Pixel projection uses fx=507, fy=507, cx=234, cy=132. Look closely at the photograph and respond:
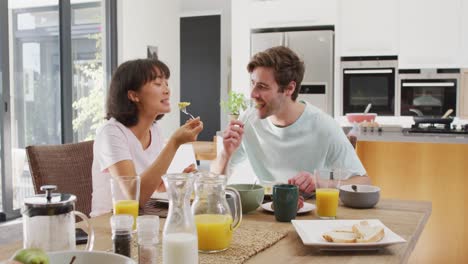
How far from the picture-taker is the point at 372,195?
1.69 metres

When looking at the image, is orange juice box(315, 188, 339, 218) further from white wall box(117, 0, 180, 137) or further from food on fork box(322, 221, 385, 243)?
white wall box(117, 0, 180, 137)

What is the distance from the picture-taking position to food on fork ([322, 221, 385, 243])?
4.07ft

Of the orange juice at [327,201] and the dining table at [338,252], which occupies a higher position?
the orange juice at [327,201]

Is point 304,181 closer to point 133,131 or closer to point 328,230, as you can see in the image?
point 328,230

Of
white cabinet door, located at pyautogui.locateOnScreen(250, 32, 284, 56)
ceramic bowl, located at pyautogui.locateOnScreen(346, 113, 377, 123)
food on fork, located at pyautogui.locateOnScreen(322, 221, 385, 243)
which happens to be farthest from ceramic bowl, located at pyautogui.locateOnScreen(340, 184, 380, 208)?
white cabinet door, located at pyautogui.locateOnScreen(250, 32, 284, 56)

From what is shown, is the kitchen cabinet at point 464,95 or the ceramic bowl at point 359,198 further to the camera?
the kitchen cabinet at point 464,95

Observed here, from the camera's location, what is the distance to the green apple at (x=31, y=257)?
0.79 meters

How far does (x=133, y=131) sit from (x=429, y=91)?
368cm

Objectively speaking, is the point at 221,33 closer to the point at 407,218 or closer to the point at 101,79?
the point at 101,79

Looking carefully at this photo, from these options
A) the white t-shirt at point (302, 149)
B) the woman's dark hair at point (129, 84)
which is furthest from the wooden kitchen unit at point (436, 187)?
the woman's dark hair at point (129, 84)

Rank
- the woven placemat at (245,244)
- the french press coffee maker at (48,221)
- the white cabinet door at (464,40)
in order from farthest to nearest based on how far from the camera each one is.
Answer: the white cabinet door at (464,40) < the woven placemat at (245,244) < the french press coffee maker at (48,221)

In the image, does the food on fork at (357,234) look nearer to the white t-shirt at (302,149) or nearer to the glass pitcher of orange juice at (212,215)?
the glass pitcher of orange juice at (212,215)

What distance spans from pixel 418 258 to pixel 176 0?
5588 millimetres

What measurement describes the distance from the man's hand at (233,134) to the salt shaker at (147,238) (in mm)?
980
